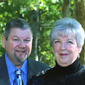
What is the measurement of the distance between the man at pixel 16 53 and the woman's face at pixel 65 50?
85 centimetres

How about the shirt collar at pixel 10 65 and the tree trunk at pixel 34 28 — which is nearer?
the shirt collar at pixel 10 65

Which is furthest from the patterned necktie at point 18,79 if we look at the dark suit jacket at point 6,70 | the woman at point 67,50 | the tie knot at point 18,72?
the woman at point 67,50

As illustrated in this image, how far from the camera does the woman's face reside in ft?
11.5

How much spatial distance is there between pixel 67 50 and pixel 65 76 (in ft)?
1.13

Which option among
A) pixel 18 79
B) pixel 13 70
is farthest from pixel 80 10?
pixel 18 79

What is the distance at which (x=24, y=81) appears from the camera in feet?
14.1

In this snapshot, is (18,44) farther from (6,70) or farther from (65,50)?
(65,50)

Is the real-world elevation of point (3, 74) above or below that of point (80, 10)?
below

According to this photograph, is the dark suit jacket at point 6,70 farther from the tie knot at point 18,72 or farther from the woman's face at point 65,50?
the woman's face at point 65,50

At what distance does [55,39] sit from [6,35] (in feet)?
3.62

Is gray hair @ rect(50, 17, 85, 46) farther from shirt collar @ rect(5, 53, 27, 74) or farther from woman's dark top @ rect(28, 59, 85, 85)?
shirt collar @ rect(5, 53, 27, 74)

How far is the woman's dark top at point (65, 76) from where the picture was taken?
3.57 m

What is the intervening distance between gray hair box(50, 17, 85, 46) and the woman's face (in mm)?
50

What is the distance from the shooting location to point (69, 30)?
3.54 metres
